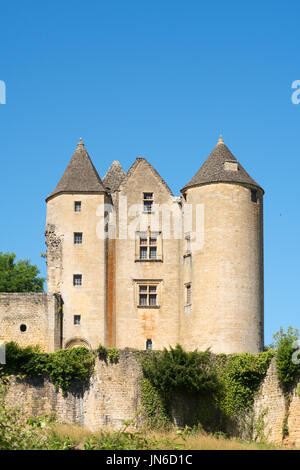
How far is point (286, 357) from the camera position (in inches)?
1842

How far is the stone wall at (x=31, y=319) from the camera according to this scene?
182ft

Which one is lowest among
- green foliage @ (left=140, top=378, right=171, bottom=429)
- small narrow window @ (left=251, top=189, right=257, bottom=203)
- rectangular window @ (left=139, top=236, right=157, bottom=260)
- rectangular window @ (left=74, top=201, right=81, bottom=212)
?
green foliage @ (left=140, top=378, right=171, bottom=429)

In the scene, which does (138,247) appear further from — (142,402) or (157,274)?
(142,402)

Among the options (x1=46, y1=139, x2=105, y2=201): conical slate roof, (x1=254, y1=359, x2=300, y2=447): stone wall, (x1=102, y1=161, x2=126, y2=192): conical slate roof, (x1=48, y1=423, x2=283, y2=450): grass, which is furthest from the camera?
(x1=102, y1=161, x2=126, y2=192): conical slate roof

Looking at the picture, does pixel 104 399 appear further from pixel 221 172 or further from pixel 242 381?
pixel 221 172

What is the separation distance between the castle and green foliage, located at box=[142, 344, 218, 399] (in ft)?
13.5

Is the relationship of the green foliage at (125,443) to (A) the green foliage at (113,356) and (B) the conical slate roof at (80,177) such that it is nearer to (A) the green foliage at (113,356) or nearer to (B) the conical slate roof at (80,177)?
(A) the green foliage at (113,356)

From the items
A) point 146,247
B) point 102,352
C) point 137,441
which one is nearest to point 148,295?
point 146,247

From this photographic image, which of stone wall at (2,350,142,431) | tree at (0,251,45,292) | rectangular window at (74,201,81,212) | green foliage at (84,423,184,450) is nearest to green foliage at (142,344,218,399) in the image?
stone wall at (2,350,142,431)

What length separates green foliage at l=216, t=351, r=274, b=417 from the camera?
4900cm

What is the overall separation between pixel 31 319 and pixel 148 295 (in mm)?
6988

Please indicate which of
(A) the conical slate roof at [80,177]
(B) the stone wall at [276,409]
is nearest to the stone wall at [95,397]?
(B) the stone wall at [276,409]

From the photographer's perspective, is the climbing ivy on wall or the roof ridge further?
the roof ridge

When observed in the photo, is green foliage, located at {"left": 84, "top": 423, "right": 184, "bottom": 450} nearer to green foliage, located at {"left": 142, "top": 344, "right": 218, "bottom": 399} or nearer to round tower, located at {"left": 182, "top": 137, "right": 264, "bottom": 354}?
green foliage, located at {"left": 142, "top": 344, "right": 218, "bottom": 399}
